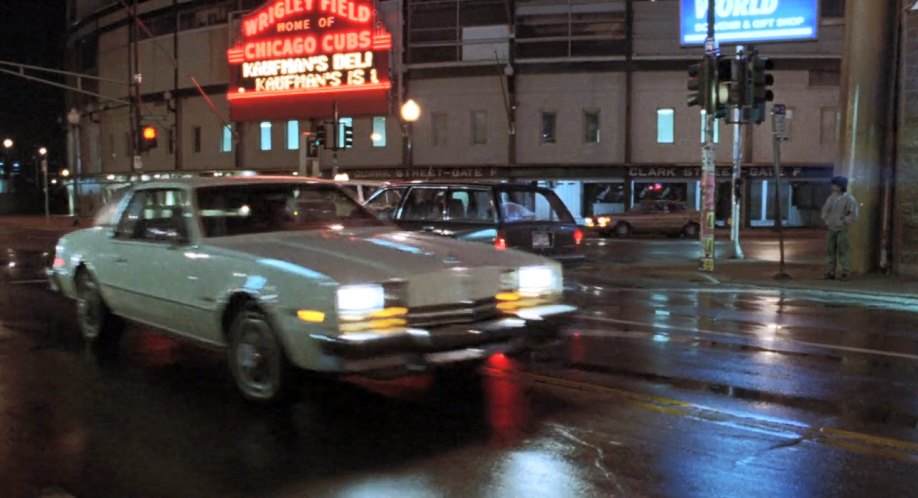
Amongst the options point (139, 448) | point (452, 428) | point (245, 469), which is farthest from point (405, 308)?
point (139, 448)

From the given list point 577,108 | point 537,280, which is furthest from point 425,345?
point 577,108

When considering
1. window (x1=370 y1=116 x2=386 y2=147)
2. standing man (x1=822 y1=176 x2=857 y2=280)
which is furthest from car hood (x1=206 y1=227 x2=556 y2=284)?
window (x1=370 y1=116 x2=386 y2=147)

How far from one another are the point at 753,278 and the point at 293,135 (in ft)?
93.3

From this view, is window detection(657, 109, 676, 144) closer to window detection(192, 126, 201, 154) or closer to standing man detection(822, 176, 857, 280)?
standing man detection(822, 176, 857, 280)

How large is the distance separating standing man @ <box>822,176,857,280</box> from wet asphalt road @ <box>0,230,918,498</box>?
5.92m

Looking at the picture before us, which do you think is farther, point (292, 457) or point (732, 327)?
point (732, 327)

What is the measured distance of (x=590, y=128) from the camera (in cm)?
3581

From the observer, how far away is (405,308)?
18.5 ft

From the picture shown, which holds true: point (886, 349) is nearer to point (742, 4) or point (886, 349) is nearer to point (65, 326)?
point (65, 326)

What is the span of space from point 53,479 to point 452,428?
2436 mm

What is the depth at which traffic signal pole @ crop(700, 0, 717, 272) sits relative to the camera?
50.5ft

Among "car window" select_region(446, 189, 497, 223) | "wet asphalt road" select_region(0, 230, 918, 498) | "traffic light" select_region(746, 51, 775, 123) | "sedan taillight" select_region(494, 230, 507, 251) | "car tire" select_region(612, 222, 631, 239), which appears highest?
"traffic light" select_region(746, 51, 775, 123)

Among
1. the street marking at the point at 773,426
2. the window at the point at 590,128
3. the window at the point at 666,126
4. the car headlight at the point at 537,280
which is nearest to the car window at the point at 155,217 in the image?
the car headlight at the point at 537,280

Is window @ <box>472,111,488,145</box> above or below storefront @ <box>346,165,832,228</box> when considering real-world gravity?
above
